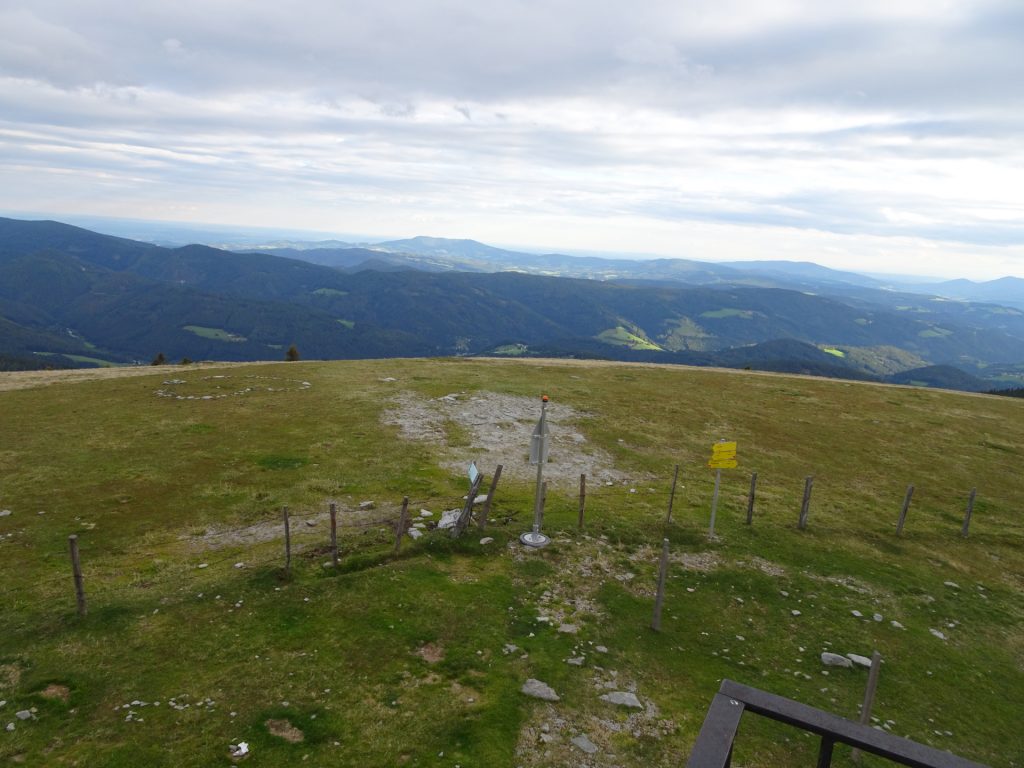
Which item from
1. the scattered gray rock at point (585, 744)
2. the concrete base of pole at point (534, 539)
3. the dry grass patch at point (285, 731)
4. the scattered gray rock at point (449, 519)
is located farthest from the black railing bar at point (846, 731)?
the scattered gray rock at point (449, 519)

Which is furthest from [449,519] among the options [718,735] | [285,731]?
[718,735]

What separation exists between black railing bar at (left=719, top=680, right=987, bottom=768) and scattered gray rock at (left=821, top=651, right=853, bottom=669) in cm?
1327

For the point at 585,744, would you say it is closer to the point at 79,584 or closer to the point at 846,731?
the point at 846,731

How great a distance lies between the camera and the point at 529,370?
5731 centimetres

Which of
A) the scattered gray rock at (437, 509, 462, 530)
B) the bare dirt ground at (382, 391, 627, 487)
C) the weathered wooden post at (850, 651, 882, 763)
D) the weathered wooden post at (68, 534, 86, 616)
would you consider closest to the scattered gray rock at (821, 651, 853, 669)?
the weathered wooden post at (850, 651, 882, 763)

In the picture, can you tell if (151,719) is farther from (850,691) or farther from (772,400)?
(772,400)

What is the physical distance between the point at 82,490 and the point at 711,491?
95.8 feet

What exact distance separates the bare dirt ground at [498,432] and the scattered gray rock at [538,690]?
47.6 feet

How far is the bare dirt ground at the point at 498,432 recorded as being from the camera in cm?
2964

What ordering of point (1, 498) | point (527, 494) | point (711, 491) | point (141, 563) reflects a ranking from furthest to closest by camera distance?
point (711, 491) → point (527, 494) → point (1, 498) → point (141, 563)

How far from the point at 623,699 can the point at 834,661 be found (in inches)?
270

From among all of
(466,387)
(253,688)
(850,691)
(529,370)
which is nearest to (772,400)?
(529,370)

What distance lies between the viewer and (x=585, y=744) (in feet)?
38.7

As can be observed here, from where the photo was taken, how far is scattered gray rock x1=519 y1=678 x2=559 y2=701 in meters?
13.1
